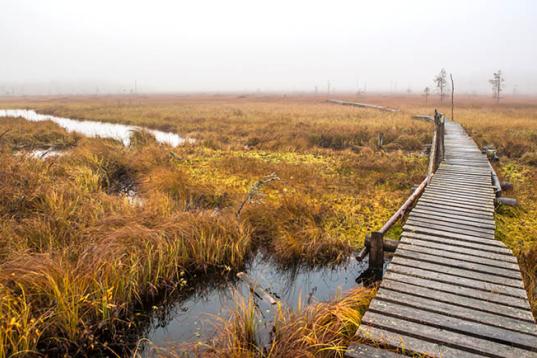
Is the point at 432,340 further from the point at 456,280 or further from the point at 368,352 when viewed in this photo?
the point at 456,280

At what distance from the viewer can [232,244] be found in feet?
22.2

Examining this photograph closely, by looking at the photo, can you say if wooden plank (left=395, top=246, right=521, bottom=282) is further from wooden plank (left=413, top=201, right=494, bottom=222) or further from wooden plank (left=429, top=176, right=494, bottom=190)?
wooden plank (left=429, top=176, right=494, bottom=190)

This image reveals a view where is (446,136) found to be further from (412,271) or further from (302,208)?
(412,271)

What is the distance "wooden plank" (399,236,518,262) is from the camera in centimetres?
526

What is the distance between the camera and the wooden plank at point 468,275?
453 centimetres

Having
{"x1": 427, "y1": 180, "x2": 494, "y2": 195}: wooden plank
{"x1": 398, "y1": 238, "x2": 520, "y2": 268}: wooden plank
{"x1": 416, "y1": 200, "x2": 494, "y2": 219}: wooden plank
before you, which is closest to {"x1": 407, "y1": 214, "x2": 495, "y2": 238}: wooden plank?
{"x1": 416, "y1": 200, "x2": 494, "y2": 219}: wooden plank

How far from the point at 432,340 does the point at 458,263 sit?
6.27 ft

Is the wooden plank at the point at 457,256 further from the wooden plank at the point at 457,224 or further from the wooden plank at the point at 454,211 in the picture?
the wooden plank at the point at 454,211

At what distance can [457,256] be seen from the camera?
5363 millimetres

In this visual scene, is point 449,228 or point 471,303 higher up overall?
point 449,228

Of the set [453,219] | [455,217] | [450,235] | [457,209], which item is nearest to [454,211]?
[457,209]

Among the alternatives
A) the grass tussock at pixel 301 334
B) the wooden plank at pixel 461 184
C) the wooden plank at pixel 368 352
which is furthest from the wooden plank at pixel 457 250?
the wooden plank at pixel 461 184

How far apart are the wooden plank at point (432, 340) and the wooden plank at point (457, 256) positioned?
1.79 metres

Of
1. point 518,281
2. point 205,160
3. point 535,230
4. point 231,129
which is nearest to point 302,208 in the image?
point 518,281
